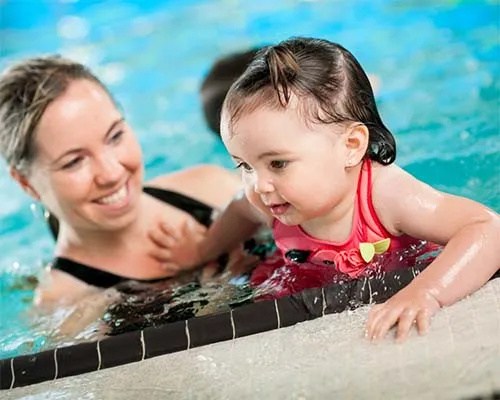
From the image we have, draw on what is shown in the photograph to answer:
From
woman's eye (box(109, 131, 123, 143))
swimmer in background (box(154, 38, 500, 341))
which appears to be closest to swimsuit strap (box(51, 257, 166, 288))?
woman's eye (box(109, 131, 123, 143))

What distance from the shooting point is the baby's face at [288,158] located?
223 cm

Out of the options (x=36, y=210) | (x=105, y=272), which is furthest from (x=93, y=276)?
(x=36, y=210)

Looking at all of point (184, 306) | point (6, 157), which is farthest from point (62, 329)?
point (6, 157)

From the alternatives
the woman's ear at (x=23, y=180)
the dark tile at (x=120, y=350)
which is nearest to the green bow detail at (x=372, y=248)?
Result: the dark tile at (x=120, y=350)

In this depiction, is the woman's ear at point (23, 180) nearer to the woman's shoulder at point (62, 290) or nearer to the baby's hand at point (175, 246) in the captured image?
the woman's shoulder at point (62, 290)

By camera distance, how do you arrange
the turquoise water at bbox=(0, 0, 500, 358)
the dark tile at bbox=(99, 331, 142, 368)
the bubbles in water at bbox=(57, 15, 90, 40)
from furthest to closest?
the bubbles in water at bbox=(57, 15, 90, 40) < the turquoise water at bbox=(0, 0, 500, 358) < the dark tile at bbox=(99, 331, 142, 368)

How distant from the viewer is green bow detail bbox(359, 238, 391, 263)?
2451 millimetres

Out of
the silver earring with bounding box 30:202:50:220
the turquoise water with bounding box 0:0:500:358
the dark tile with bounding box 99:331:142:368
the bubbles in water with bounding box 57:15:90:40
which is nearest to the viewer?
the dark tile with bounding box 99:331:142:368

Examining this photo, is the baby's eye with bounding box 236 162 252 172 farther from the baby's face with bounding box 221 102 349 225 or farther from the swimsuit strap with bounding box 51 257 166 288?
the swimsuit strap with bounding box 51 257 166 288

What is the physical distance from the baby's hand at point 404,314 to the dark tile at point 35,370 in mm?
753

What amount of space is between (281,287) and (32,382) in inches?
31.0

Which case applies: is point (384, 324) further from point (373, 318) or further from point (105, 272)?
point (105, 272)

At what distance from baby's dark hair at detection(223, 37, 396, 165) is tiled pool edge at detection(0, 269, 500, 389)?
446 millimetres

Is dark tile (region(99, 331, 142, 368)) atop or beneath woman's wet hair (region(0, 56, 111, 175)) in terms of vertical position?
beneath
